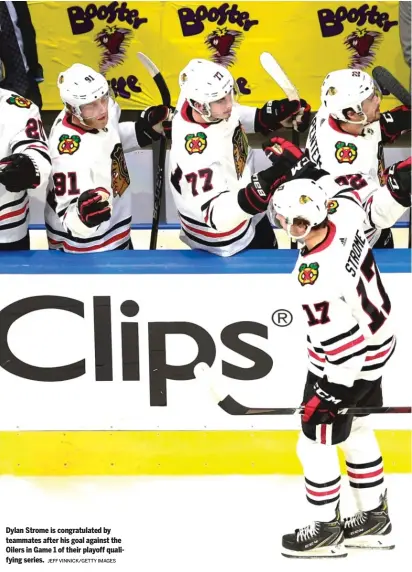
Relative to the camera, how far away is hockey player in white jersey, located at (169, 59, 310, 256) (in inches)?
132

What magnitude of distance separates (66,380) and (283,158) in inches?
35.6

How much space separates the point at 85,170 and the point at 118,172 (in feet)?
0.53

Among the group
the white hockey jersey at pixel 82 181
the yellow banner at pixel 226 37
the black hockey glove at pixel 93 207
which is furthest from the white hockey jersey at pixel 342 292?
the yellow banner at pixel 226 37

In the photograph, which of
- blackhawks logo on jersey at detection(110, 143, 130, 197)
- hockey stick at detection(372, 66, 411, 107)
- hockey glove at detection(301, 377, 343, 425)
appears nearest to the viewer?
hockey glove at detection(301, 377, 343, 425)

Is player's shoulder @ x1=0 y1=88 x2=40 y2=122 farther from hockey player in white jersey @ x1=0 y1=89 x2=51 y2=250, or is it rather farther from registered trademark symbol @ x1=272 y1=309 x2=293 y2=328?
registered trademark symbol @ x1=272 y1=309 x2=293 y2=328

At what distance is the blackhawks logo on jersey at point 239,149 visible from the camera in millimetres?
3498

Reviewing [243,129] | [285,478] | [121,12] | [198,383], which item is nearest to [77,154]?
[243,129]

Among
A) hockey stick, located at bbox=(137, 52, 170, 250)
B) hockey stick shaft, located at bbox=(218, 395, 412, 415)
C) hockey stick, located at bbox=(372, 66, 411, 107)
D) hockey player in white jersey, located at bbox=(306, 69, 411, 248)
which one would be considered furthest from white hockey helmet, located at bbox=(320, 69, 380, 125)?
hockey stick shaft, located at bbox=(218, 395, 412, 415)

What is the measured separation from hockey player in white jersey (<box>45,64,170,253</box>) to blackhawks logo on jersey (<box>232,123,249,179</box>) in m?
0.37

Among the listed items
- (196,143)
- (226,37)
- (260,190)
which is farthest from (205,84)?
(226,37)

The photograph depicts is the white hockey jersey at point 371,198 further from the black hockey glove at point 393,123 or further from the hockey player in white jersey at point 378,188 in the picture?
the black hockey glove at point 393,123

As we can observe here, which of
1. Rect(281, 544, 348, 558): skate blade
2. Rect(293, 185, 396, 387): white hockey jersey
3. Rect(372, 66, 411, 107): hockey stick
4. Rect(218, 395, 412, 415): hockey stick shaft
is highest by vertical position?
Rect(372, 66, 411, 107): hockey stick

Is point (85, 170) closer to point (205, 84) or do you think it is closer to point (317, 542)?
point (205, 84)

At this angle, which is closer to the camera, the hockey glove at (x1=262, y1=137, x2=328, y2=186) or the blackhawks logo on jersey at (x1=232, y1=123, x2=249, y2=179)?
the hockey glove at (x1=262, y1=137, x2=328, y2=186)
